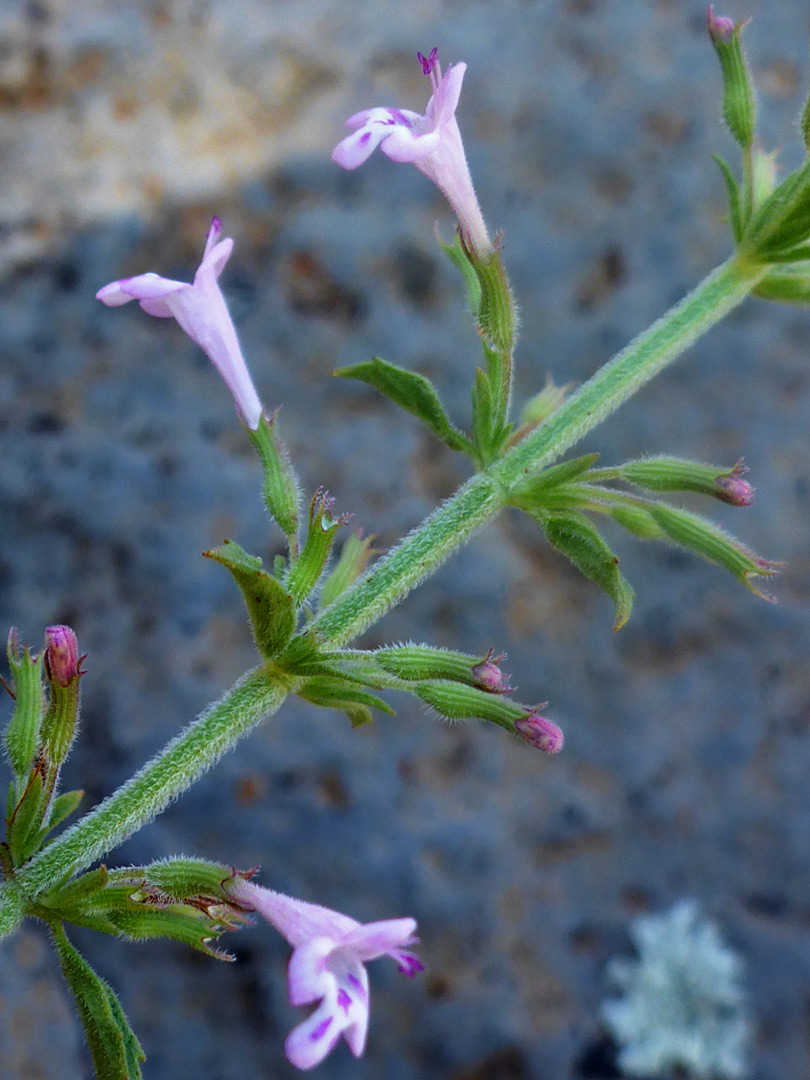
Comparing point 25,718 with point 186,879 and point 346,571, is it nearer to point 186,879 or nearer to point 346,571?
point 186,879

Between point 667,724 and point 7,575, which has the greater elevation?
point 7,575

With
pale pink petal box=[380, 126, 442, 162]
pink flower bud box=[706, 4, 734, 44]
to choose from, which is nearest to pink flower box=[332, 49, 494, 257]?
pale pink petal box=[380, 126, 442, 162]

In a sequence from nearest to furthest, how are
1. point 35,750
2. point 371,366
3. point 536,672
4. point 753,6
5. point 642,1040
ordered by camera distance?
point 35,750, point 371,366, point 642,1040, point 536,672, point 753,6

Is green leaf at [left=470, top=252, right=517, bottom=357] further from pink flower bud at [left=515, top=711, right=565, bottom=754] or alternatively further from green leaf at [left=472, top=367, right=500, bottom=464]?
pink flower bud at [left=515, top=711, right=565, bottom=754]

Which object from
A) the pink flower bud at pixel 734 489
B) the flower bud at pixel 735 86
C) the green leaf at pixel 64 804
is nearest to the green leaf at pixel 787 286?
the flower bud at pixel 735 86

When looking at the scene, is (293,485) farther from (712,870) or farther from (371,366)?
(712,870)

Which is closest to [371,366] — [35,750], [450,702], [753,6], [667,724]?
[450,702]

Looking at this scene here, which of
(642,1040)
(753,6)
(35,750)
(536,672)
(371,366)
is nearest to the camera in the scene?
(35,750)
